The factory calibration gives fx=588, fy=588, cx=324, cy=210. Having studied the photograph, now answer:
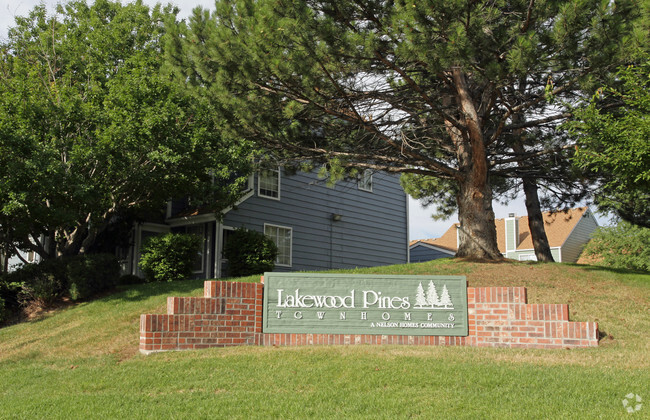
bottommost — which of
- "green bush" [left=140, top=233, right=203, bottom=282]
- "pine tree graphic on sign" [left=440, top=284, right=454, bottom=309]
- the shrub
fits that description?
"pine tree graphic on sign" [left=440, top=284, right=454, bottom=309]

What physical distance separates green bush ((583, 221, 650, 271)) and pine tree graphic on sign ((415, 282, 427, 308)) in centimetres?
2187

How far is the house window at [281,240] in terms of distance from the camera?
18312 millimetres

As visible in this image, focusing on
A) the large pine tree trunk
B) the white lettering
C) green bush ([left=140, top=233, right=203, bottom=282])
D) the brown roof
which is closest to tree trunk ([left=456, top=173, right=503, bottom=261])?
the large pine tree trunk

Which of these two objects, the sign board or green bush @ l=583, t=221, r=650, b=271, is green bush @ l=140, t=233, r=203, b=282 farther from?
green bush @ l=583, t=221, r=650, b=271

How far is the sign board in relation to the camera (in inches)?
343

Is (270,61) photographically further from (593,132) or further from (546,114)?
(546,114)

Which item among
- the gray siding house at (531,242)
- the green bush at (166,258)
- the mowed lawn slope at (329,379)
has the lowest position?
the mowed lawn slope at (329,379)

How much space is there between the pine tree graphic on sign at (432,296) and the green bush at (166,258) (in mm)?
8217

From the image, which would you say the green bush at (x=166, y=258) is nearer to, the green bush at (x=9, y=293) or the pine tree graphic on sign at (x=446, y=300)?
the green bush at (x=9, y=293)

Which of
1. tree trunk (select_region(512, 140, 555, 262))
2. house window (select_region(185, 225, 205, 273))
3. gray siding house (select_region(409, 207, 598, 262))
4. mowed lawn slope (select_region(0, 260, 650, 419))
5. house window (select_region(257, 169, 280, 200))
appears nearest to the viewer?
mowed lawn slope (select_region(0, 260, 650, 419))

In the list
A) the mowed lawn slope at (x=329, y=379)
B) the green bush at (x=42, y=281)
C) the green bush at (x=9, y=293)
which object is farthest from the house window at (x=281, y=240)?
the mowed lawn slope at (x=329, y=379)

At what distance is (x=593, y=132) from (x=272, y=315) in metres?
5.80

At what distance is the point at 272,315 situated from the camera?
880 cm

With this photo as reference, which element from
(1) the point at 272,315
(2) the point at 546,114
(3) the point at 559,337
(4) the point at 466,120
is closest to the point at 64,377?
(1) the point at 272,315
